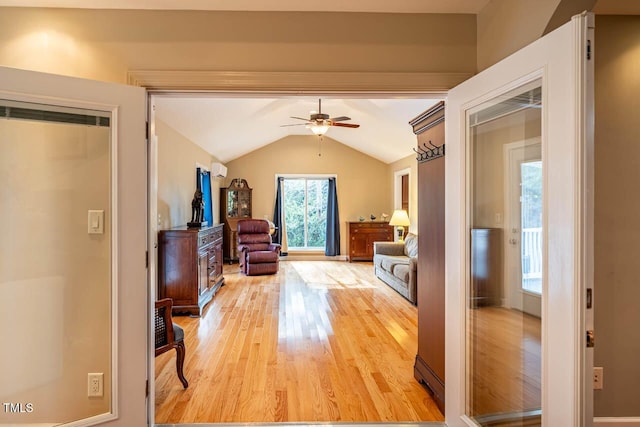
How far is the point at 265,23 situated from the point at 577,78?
1.56m

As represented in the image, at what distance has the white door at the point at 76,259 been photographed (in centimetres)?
186

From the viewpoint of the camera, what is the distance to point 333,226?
9227 millimetres

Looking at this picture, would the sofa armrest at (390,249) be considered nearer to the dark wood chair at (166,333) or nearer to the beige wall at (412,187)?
the beige wall at (412,187)

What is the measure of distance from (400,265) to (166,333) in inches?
155

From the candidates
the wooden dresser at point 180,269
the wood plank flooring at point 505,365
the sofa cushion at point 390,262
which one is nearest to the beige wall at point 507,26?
the wood plank flooring at point 505,365

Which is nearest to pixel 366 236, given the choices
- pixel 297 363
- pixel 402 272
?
pixel 402 272

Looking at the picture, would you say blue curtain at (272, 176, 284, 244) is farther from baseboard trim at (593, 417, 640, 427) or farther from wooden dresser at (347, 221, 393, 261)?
baseboard trim at (593, 417, 640, 427)

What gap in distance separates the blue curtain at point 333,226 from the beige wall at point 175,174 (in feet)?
11.8

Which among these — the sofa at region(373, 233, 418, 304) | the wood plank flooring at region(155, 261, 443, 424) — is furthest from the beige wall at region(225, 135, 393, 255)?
the wood plank flooring at region(155, 261, 443, 424)

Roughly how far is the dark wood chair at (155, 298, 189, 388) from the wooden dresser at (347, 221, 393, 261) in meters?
6.51

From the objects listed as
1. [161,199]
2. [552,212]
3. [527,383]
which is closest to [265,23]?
[552,212]

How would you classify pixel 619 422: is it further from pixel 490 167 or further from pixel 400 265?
pixel 400 265

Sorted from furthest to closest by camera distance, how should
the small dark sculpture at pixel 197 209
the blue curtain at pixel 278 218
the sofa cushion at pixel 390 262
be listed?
the blue curtain at pixel 278 218 < the sofa cushion at pixel 390 262 < the small dark sculpture at pixel 197 209

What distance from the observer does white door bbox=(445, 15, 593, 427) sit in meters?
1.23
